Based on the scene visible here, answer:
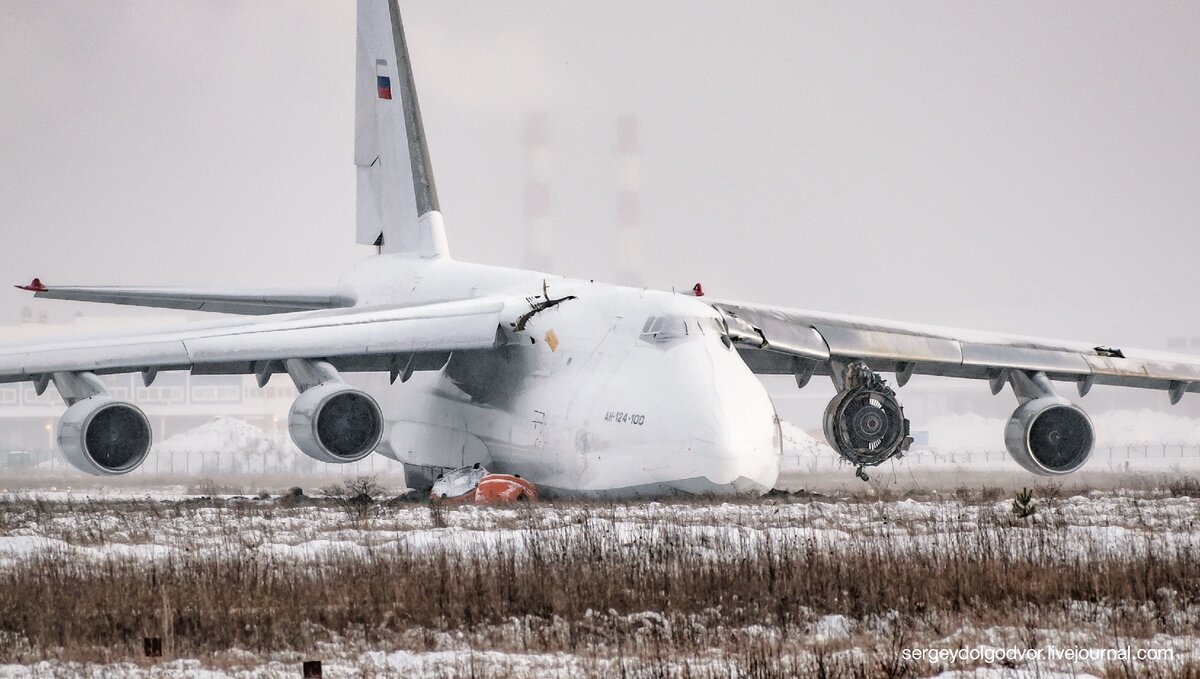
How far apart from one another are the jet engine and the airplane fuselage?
Answer: 2768 millimetres

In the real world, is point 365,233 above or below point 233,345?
above

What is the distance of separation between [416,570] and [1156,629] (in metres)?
4.79

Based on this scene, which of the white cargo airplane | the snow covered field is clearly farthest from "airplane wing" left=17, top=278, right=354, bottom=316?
the snow covered field

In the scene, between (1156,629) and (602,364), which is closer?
(1156,629)

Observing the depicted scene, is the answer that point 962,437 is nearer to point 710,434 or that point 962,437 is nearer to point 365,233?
point 365,233

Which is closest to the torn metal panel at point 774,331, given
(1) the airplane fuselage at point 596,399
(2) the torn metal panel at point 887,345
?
(2) the torn metal panel at point 887,345

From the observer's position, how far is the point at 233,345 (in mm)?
20469


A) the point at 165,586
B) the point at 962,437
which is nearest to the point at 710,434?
the point at 165,586

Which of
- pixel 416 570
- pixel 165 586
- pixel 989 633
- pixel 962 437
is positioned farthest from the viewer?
pixel 962 437

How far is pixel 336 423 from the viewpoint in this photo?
65.6 feet

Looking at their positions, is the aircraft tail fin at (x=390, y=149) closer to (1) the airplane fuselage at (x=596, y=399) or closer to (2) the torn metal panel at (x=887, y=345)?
(1) the airplane fuselage at (x=596, y=399)

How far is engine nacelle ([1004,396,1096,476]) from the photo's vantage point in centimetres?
2269

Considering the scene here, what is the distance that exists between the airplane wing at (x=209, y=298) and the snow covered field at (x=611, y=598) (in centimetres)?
920

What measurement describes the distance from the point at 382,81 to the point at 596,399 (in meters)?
11.3
